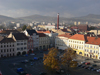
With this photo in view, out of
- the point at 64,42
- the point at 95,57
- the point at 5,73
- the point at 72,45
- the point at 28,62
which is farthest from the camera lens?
the point at 64,42

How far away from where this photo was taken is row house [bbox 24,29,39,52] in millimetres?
65469

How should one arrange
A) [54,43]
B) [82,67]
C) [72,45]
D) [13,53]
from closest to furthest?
1. [82,67]
2. [13,53]
3. [72,45]
4. [54,43]

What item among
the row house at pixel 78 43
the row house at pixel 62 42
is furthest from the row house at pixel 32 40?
the row house at pixel 78 43

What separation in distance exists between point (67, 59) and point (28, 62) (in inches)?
643

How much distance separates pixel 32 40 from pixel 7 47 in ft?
48.8

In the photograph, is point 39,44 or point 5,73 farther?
point 39,44

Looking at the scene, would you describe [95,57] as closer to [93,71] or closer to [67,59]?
[93,71]

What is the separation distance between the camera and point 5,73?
36.5 meters

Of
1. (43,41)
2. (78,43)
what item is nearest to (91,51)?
(78,43)

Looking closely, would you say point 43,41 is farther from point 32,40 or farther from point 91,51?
point 91,51

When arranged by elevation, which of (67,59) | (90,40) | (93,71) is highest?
(90,40)

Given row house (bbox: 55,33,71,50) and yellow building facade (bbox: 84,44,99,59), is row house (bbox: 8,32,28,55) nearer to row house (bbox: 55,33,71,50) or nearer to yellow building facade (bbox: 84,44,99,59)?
row house (bbox: 55,33,71,50)

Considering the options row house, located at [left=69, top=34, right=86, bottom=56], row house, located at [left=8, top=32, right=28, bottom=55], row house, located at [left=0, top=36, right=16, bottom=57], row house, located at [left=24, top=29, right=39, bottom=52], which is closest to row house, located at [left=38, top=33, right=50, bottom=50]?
row house, located at [left=24, top=29, right=39, bottom=52]

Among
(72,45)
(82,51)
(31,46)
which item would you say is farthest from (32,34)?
(82,51)
